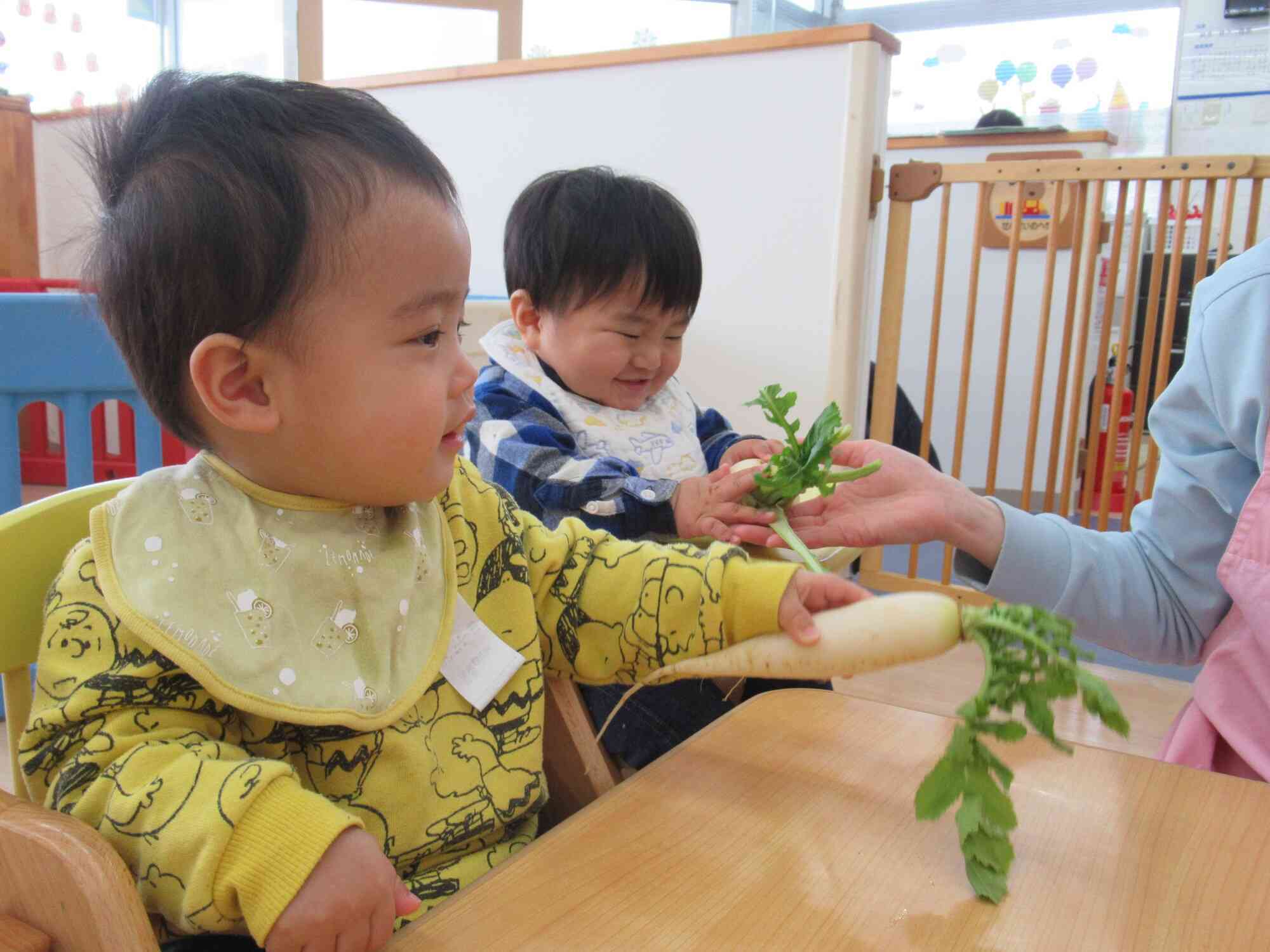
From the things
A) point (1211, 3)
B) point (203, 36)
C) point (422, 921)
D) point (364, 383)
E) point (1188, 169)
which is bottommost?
point (422, 921)

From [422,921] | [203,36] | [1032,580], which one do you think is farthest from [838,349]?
[203,36]

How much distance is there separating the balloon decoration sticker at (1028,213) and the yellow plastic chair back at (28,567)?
4.50m

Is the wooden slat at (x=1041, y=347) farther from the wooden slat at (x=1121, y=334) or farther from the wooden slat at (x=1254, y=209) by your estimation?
the wooden slat at (x=1254, y=209)

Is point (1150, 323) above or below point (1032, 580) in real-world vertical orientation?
above

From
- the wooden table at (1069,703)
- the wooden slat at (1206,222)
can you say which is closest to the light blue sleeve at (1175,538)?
the wooden table at (1069,703)

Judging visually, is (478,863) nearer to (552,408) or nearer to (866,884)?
(866,884)

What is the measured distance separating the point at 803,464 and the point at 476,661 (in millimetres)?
478

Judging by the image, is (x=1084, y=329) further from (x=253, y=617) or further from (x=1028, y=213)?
(x=253, y=617)

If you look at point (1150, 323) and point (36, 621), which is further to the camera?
point (1150, 323)

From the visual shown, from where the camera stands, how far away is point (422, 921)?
581 millimetres

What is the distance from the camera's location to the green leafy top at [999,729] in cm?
61

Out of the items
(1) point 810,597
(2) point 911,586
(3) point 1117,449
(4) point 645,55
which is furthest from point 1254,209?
(1) point 810,597

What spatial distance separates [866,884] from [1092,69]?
227 inches


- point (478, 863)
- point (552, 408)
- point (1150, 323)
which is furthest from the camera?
point (1150, 323)
